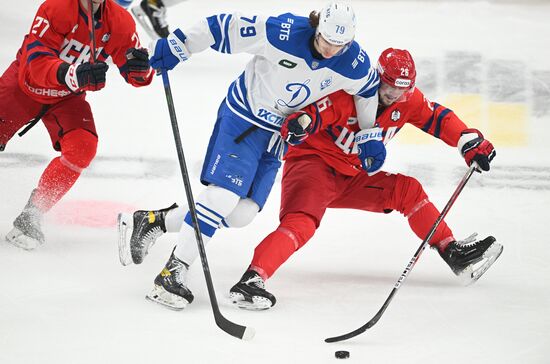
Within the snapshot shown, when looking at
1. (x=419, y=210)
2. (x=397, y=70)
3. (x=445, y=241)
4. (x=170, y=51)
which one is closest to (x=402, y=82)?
(x=397, y=70)

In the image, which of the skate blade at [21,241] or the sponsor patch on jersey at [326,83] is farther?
the skate blade at [21,241]

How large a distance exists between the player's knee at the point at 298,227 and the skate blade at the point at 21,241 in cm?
106

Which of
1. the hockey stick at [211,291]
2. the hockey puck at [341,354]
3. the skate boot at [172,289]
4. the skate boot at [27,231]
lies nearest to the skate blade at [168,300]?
the skate boot at [172,289]

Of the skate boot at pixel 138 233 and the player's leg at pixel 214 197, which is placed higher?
the player's leg at pixel 214 197

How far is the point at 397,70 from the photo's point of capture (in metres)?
3.88

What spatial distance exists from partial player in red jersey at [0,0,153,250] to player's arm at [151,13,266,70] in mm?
149

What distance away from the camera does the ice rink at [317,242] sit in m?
3.34

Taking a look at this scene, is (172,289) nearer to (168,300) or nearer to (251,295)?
(168,300)

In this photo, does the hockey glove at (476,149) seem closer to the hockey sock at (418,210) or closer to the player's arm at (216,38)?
the hockey sock at (418,210)

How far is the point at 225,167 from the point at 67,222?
115cm

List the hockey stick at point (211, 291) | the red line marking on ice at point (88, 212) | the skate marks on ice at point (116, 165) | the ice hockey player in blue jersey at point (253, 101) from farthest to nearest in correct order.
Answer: the skate marks on ice at point (116, 165)
the red line marking on ice at point (88, 212)
the ice hockey player in blue jersey at point (253, 101)
the hockey stick at point (211, 291)

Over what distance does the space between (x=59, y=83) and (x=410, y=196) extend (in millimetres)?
1545

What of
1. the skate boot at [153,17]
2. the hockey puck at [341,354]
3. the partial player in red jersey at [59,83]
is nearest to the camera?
the hockey puck at [341,354]

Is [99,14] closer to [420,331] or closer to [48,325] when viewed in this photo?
[48,325]
